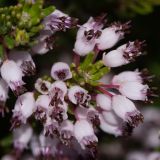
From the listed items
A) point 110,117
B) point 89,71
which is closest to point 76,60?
point 89,71

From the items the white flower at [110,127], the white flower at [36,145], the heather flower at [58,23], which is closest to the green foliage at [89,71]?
the heather flower at [58,23]

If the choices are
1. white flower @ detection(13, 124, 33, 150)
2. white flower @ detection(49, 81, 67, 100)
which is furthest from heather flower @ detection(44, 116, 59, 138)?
white flower @ detection(13, 124, 33, 150)

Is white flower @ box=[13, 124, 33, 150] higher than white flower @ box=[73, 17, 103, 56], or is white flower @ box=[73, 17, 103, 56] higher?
white flower @ box=[73, 17, 103, 56]

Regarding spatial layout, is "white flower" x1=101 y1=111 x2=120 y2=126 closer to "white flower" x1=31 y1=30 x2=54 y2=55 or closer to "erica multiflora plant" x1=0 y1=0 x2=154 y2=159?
"erica multiflora plant" x1=0 y1=0 x2=154 y2=159

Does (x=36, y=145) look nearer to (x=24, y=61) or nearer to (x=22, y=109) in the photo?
(x=22, y=109)

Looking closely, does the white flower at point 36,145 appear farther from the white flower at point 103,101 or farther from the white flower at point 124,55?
the white flower at point 124,55

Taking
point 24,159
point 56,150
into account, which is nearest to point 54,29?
point 56,150
